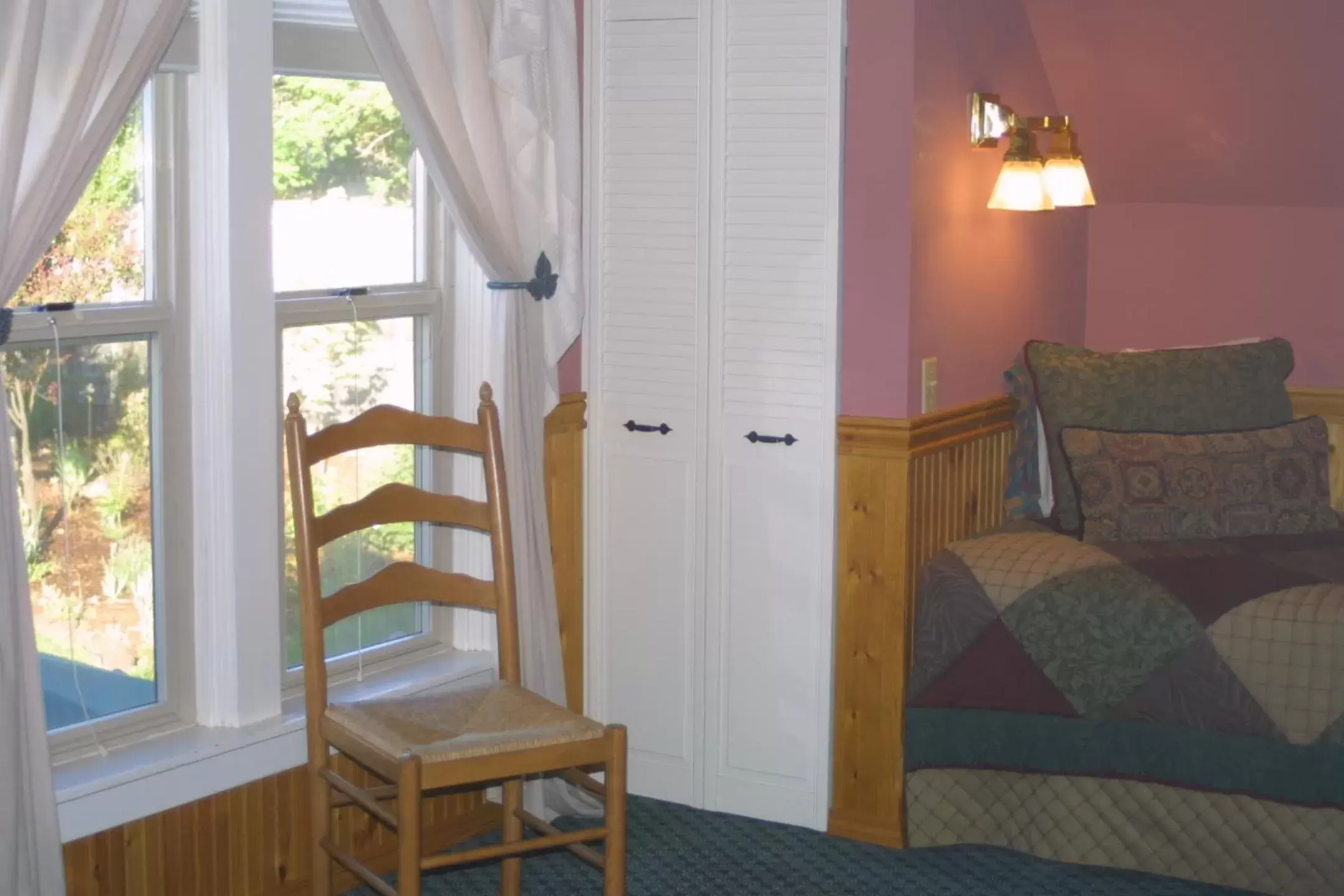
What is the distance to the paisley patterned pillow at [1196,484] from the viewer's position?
3.39 metres

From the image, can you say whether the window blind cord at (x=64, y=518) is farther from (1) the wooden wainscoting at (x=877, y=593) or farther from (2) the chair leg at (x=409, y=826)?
(1) the wooden wainscoting at (x=877, y=593)

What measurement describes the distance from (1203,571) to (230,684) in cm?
186

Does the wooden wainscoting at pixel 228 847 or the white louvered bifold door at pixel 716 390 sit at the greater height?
the white louvered bifold door at pixel 716 390

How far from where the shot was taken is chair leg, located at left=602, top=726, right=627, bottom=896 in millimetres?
2600

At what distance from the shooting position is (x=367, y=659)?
319cm

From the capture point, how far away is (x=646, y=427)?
352cm

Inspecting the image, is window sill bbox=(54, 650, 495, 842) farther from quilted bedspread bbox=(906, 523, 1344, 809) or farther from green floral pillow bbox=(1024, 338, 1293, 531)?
green floral pillow bbox=(1024, 338, 1293, 531)

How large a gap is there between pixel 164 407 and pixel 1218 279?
9.00ft

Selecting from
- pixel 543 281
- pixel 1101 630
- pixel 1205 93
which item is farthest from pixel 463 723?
pixel 1205 93

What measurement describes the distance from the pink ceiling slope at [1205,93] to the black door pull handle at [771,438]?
1.15m

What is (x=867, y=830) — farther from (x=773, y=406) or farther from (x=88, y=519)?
(x=88, y=519)

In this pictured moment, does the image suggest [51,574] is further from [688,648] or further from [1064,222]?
[1064,222]

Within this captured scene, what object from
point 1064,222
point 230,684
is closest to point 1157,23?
point 1064,222

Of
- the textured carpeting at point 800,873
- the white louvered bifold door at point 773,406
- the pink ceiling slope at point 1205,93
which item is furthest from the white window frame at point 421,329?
the pink ceiling slope at point 1205,93
